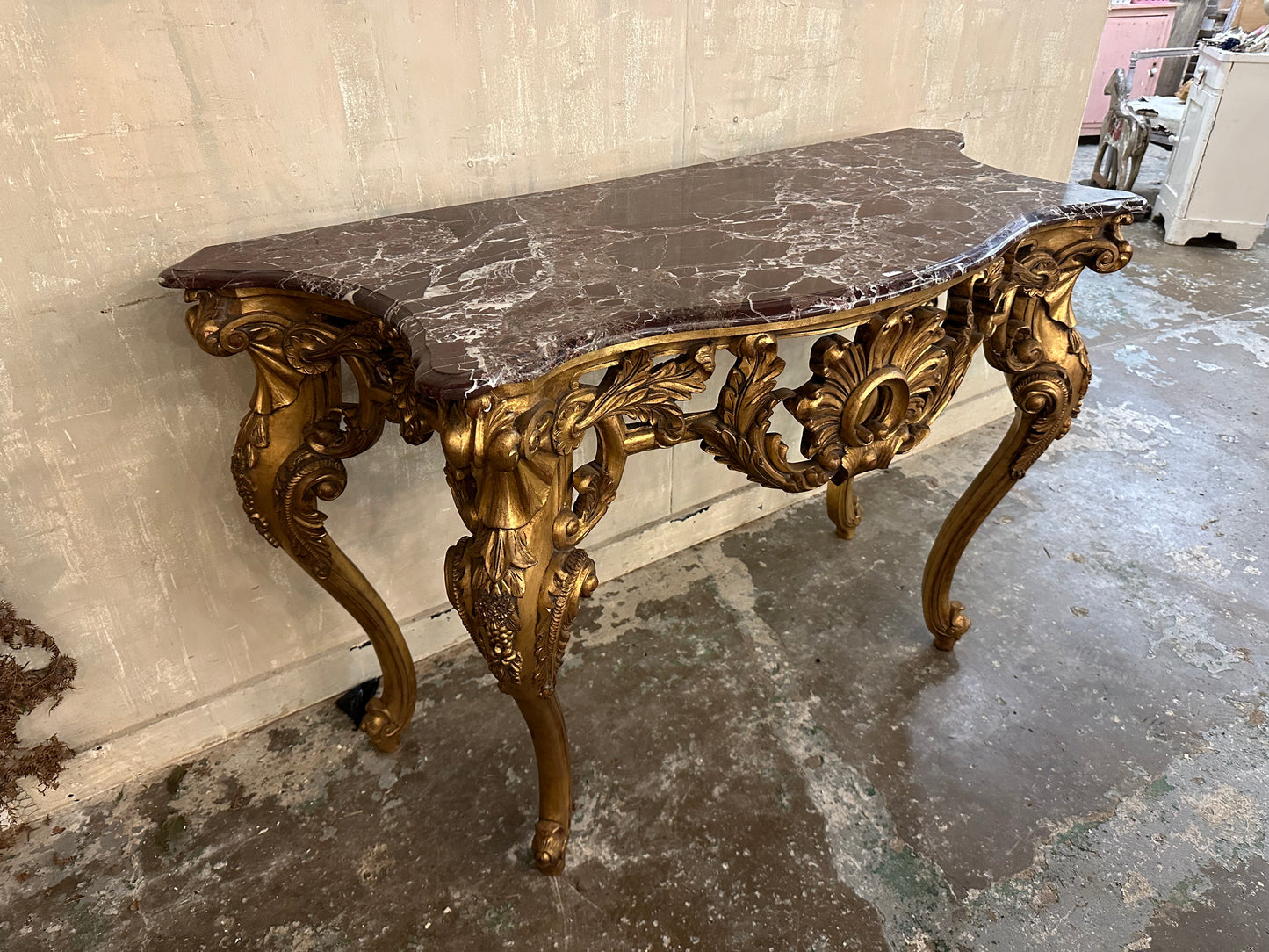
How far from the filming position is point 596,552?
2158mm

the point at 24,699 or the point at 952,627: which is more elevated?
the point at 24,699

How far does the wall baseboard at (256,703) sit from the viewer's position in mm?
1641

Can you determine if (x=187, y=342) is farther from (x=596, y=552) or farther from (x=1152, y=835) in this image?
(x=1152, y=835)

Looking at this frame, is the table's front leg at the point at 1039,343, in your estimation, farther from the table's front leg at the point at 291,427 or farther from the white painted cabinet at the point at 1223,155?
the white painted cabinet at the point at 1223,155

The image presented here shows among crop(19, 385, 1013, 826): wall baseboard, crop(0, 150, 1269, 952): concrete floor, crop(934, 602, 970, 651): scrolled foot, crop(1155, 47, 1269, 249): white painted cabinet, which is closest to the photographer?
crop(0, 150, 1269, 952): concrete floor

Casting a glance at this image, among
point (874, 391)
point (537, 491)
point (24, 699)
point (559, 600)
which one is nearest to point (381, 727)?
point (24, 699)

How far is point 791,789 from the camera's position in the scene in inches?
65.2

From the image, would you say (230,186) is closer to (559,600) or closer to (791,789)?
(559,600)

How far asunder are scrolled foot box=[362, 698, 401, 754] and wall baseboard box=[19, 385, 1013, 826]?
0.57ft

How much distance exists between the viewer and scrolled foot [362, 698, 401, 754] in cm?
172

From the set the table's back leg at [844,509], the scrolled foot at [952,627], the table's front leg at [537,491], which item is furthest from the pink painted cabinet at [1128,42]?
the table's front leg at [537,491]

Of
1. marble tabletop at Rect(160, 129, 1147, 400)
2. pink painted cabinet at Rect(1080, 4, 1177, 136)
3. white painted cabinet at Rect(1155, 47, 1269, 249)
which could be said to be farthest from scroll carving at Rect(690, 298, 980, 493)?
pink painted cabinet at Rect(1080, 4, 1177, 136)

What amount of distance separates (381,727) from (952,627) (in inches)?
51.1

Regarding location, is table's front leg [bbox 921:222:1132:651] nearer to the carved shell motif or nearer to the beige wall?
the carved shell motif
